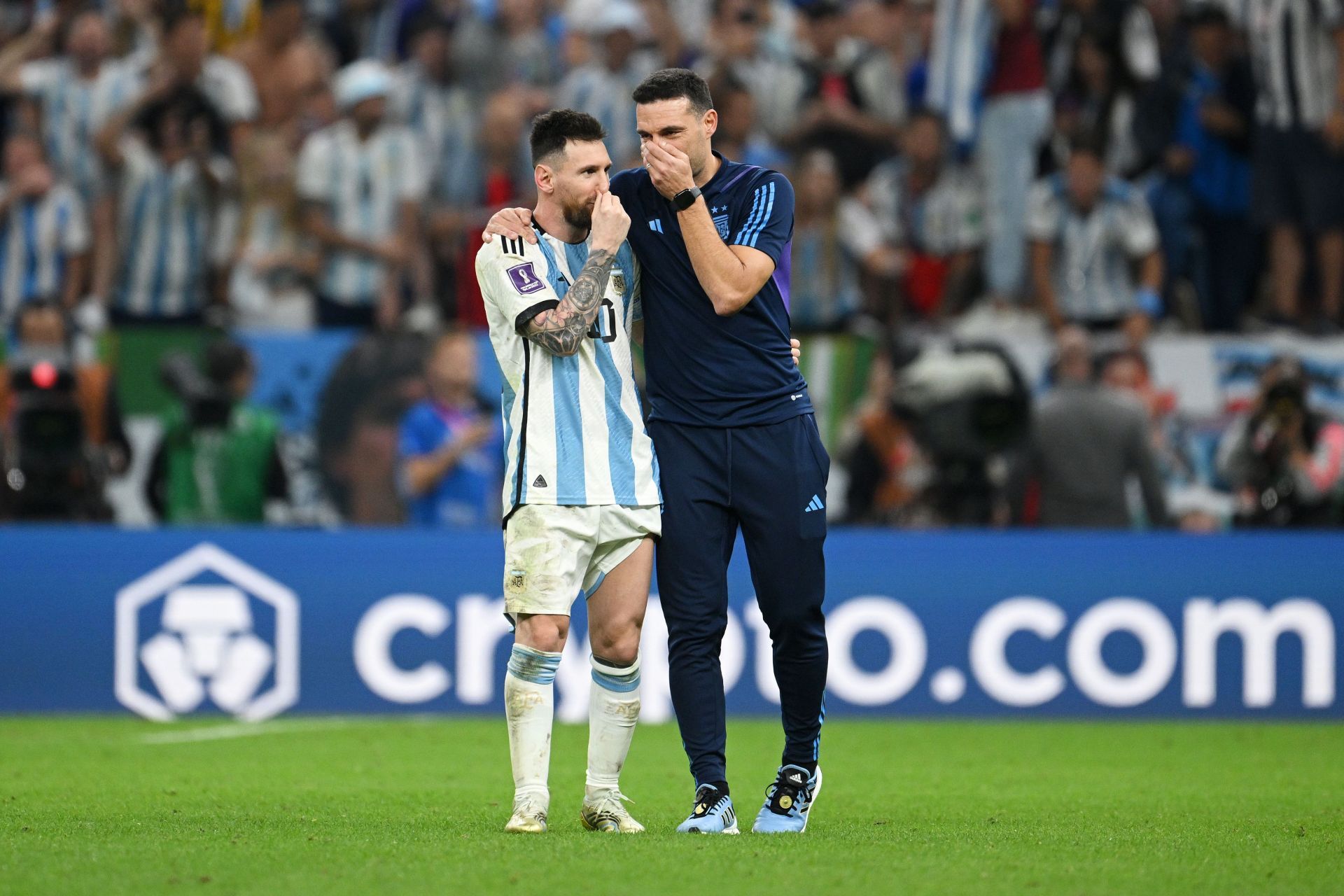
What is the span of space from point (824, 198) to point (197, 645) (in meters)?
5.44

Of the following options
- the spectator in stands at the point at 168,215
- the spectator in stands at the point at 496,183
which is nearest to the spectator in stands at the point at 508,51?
the spectator in stands at the point at 496,183

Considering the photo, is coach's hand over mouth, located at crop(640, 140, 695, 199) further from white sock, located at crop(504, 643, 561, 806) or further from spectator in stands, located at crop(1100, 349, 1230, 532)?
spectator in stands, located at crop(1100, 349, 1230, 532)

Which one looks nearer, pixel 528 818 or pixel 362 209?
pixel 528 818

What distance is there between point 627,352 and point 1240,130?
8.83 meters

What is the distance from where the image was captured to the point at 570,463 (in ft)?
19.2

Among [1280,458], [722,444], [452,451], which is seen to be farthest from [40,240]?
[1280,458]

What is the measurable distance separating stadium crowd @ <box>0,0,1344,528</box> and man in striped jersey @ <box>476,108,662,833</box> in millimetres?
6008

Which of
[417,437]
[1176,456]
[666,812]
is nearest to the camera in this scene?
[666,812]

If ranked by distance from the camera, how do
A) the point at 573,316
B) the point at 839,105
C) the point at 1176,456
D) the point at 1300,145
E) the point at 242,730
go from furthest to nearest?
the point at 839,105 < the point at 1300,145 < the point at 1176,456 < the point at 242,730 < the point at 573,316

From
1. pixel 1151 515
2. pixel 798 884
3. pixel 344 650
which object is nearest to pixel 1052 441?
pixel 1151 515

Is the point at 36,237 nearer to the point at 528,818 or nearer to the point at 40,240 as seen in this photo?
the point at 40,240

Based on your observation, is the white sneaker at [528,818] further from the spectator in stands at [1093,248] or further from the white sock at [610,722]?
the spectator in stands at [1093,248]

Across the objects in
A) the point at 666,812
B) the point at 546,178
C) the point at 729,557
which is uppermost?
the point at 546,178

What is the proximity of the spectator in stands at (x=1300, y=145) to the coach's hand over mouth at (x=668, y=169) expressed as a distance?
8.50 m
